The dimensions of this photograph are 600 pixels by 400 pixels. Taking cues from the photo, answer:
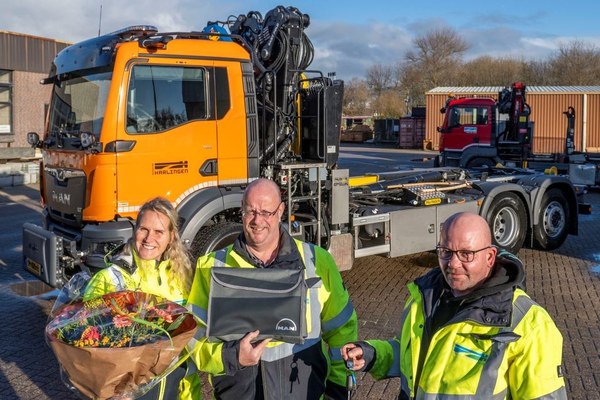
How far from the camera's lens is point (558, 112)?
37188mm

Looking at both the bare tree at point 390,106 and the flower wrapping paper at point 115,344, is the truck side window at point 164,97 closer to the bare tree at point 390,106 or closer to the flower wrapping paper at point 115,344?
the flower wrapping paper at point 115,344

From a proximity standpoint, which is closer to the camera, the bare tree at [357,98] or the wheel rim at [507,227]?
the wheel rim at [507,227]

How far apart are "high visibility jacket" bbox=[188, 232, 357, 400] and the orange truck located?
3582 mm

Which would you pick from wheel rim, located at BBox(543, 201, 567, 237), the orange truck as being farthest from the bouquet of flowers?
wheel rim, located at BBox(543, 201, 567, 237)

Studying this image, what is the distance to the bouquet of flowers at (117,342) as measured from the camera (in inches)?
90.0

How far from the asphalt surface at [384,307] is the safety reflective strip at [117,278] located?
2457 millimetres

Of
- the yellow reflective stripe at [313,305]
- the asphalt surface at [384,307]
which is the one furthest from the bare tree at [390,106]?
the yellow reflective stripe at [313,305]

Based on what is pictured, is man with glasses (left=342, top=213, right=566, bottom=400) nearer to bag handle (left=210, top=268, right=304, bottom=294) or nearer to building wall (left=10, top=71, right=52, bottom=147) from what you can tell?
bag handle (left=210, top=268, right=304, bottom=294)

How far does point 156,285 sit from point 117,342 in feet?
2.19

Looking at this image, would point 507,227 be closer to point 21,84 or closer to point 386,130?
point 21,84

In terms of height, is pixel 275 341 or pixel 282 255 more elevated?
pixel 282 255

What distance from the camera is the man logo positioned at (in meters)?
2.56

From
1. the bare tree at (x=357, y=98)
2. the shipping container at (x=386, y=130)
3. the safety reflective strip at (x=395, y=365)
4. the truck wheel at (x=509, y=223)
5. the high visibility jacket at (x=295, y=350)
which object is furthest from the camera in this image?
the bare tree at (x=357, y=98)

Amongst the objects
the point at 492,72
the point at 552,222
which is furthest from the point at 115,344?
the point at 492,72
